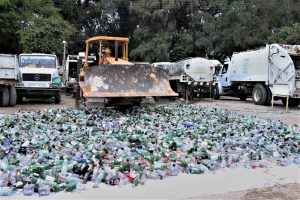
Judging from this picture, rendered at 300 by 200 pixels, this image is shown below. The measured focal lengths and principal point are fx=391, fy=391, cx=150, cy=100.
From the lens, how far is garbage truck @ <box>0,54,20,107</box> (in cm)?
1513

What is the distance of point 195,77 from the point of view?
822 inches

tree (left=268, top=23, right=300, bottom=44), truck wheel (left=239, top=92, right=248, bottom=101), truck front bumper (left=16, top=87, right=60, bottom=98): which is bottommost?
truck wheel (left=239, top=92, right=248, bottom=101)

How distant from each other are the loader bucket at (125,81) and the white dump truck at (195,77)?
925 centimetres

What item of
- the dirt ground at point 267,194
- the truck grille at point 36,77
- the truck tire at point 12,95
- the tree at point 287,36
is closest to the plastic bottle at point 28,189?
the dirt ground at point 267,194

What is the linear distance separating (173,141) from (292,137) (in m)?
2.75

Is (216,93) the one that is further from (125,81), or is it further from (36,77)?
(125,81)

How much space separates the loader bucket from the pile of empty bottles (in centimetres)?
101

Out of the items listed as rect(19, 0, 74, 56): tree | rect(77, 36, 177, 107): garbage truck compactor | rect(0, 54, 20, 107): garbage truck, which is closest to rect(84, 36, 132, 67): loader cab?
rect(77, 36, 177, 107): garbage truck compactor

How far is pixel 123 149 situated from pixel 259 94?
571 inches

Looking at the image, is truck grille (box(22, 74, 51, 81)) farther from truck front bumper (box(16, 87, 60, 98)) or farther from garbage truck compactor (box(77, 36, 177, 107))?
garbage truck compactor (box(77, 36, 177, 107))

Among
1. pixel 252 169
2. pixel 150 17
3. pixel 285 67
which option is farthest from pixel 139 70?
pixel 150 17

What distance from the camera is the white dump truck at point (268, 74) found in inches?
699

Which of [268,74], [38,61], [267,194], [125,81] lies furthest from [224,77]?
[267,194]

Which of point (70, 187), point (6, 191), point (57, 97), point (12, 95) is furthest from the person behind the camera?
point (57, 97)
